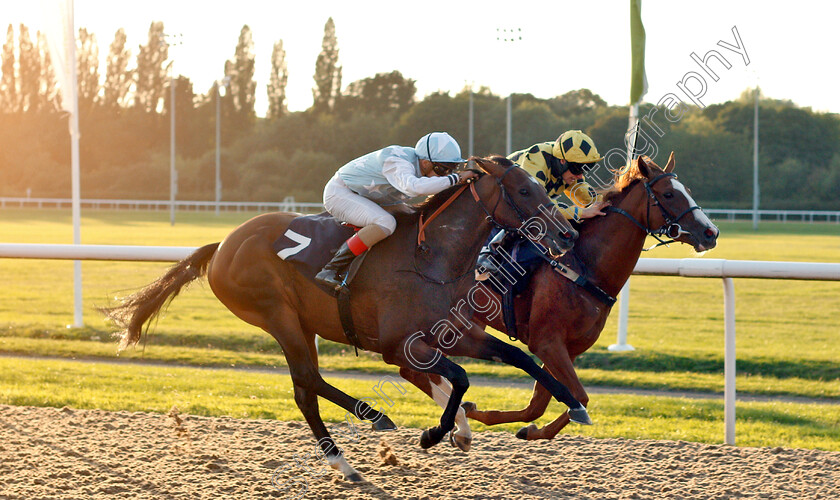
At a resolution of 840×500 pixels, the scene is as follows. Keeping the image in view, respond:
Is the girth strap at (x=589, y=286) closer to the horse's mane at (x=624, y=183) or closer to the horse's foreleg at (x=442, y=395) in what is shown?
the horse's mane at (x=624, y=183)

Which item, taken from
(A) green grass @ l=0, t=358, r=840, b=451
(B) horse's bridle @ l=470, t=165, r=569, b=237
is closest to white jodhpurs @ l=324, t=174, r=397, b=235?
(B) horse's bridle @ l=470, t=165, r=569, b=237

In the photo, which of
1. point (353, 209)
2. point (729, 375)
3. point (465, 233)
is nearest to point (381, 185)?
point (353, 209)

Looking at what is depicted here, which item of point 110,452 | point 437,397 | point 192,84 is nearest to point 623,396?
point 437,397

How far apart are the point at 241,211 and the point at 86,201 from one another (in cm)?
874

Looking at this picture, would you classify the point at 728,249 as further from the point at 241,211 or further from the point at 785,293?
the point at 241,211

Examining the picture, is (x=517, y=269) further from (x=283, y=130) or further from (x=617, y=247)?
(x=283, y=130)

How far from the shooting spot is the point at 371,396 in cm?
593

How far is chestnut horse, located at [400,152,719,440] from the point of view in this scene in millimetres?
3920

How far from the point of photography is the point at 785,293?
14844 millimetres

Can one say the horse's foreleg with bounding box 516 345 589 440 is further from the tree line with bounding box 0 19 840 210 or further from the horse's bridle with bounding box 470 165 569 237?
the tree line with bounding box 0 19 840 210

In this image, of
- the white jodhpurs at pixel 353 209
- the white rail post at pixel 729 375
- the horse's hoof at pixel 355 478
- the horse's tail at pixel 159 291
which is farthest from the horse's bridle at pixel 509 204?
the horse's tail at pixel 159 291

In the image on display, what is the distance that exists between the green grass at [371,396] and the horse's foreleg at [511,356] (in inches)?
54.7

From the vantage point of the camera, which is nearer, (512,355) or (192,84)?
(512,355)

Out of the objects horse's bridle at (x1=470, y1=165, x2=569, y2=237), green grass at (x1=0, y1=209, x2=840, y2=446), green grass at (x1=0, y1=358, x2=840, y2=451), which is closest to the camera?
horse's bridle at (x1=470, y1=165, x2=569, y2=237)
